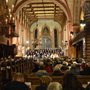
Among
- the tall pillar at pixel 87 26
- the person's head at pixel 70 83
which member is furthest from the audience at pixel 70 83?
the tall pillar at pixel 87 26

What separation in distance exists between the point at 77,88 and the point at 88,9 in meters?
16.1

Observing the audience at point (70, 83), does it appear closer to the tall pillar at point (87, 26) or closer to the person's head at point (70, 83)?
the person's head at point (70, 83)

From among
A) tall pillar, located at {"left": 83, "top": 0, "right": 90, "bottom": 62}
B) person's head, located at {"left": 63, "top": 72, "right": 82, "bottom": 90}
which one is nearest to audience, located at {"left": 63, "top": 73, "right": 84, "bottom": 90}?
person's head, located at {"left": 63, "top": 72, "right": 82, "bottom": 90}

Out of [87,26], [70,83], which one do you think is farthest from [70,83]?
[87,26]

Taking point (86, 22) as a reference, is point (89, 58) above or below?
below

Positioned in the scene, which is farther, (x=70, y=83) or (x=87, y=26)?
(x=87, y=26)

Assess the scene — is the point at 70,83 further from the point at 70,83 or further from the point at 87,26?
the point at 87,26

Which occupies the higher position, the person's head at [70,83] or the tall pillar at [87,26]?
the tall pillar at [87,26]

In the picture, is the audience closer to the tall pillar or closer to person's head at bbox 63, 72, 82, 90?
person's head at bbox 63, 72, 82, 90

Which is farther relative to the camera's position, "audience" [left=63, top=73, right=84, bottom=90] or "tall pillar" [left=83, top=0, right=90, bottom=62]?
"tall pillar" [left=83, top=0, right=90, bottom=62]

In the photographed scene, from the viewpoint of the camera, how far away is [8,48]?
27797mm

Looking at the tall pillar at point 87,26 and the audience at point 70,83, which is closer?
the audience at point 70,83

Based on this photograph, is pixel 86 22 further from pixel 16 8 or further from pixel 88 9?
pixel 16 8

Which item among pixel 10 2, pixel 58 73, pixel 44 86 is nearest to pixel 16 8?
pixel 10 2
